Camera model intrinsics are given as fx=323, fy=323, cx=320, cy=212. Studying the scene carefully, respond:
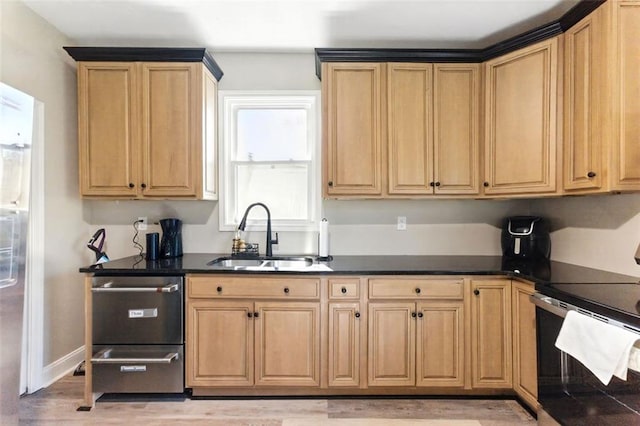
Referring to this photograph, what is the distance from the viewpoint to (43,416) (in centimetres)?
205

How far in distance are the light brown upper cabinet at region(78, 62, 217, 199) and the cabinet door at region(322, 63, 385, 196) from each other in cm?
98

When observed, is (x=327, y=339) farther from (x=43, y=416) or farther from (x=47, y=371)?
(x=47, y=371)

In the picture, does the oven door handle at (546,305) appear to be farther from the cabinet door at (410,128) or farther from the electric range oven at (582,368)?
the cabinet door at (410,128)

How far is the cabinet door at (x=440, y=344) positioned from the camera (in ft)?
7.11

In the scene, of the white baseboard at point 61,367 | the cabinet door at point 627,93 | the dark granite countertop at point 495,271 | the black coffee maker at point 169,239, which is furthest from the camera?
the black coffee maker at point 169,239

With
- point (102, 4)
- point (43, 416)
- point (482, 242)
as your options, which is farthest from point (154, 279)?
point (482, 242)

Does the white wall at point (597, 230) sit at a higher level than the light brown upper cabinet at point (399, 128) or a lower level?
lower

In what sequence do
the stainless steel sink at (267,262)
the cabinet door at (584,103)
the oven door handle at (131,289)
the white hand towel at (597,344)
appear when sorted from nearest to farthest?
the white hand towel at (597,344), the cabinet door at (584,103), the oven door handle at (131,289), the stainless steel sink at (267,262)

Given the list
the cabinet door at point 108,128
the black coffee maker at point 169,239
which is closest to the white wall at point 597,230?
the black coffee maker at point 169,239

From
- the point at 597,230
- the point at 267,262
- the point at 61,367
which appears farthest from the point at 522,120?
the point at 61,367

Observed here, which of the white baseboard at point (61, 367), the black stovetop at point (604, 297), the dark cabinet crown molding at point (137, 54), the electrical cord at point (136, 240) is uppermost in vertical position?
the dark cabinet crown molding at point (137, 54)

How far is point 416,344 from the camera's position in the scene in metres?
2.17

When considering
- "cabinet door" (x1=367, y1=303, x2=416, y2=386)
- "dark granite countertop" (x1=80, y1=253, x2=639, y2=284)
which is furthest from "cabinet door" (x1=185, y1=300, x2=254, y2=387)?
"cabinet door" (x1=367, y1=303, x2=416, y2=386)

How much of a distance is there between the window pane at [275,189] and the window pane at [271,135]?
100 mm
